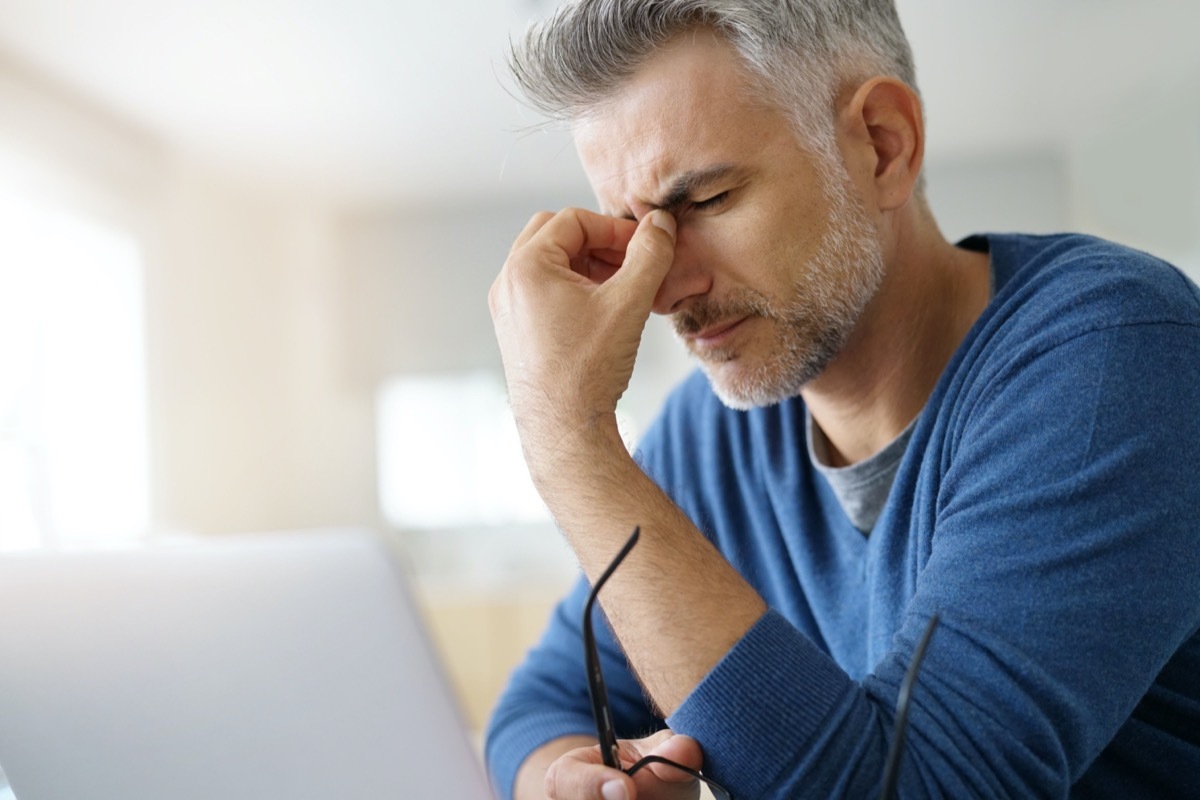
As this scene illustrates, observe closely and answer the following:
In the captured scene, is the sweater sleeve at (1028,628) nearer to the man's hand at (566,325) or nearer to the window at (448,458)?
the man's hand at (566,325)

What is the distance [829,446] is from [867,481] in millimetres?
121

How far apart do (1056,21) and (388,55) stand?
2574 millimetres

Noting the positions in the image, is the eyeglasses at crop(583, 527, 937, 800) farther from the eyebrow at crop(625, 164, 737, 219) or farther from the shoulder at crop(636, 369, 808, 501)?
the shoulder at crop(636, 369, 808, 501)

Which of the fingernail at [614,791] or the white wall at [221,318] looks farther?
the white wall at [221,318]

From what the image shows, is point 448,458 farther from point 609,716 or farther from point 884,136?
point 609,716

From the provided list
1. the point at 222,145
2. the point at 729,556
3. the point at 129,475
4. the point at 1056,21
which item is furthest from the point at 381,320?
the point at 729,556

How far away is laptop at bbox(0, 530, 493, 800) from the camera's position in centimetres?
61

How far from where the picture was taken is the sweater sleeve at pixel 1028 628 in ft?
2.16

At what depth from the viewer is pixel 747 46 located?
0.99 metres

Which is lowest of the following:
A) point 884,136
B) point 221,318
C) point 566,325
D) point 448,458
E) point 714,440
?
point 448,458

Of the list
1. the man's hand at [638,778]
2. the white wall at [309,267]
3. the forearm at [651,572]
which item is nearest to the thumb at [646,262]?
the forearm at [651,572]

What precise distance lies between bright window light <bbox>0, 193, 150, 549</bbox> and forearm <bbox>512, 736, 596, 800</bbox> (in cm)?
305

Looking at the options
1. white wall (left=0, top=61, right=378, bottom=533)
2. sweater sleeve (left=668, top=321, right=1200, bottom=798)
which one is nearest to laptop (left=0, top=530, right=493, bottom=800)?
sweater sleeve (left=668, top=321, right=1200, bottom=798)

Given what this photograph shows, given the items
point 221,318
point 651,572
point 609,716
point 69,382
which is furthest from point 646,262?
point 221,318
